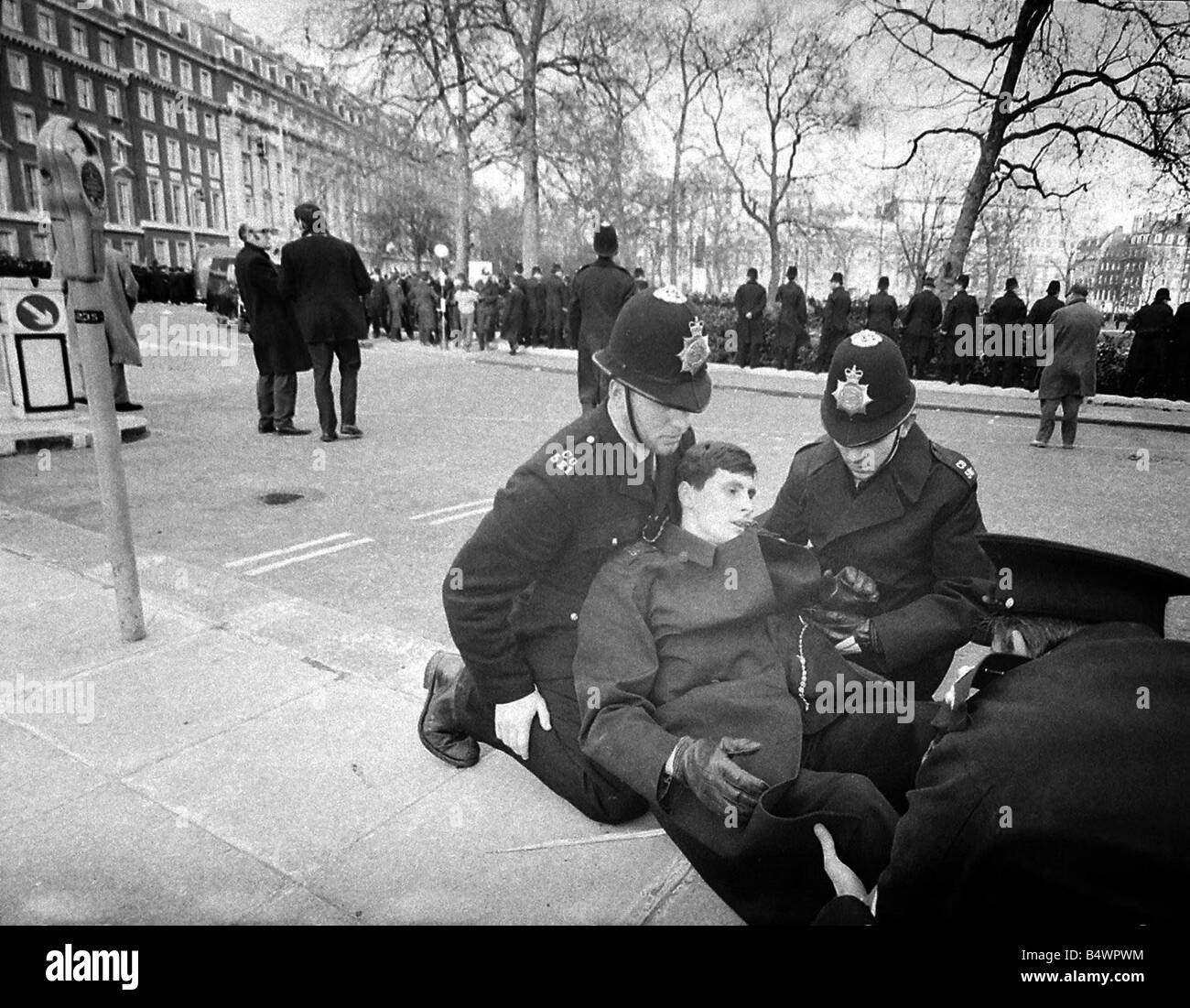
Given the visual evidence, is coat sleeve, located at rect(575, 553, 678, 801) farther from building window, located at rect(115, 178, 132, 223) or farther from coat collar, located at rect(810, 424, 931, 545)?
building window, located at rect(115, 178, 132, 223)

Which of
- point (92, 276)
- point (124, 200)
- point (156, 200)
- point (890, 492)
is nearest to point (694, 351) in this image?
point (890, 492)

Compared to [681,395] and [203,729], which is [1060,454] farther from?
[203,729]

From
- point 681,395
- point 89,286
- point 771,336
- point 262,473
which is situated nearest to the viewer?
point 681,395

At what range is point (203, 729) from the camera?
8.73 feet

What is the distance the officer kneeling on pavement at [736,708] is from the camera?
1.72 metres

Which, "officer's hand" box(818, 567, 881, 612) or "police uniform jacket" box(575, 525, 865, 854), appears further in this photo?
"officer's hand" box(818, 567, 881, 612)

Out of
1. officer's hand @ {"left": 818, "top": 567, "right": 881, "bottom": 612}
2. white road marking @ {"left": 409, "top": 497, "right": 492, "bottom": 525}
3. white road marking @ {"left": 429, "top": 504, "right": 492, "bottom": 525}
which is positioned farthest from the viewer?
white road marking @ {"left": 409, "top": 497, "right": 492, "bottom": 525}

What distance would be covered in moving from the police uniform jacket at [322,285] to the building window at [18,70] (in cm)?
975

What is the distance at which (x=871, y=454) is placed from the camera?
234 cm

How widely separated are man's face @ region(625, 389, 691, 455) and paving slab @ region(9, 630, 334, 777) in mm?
1688

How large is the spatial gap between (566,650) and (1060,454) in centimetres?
847

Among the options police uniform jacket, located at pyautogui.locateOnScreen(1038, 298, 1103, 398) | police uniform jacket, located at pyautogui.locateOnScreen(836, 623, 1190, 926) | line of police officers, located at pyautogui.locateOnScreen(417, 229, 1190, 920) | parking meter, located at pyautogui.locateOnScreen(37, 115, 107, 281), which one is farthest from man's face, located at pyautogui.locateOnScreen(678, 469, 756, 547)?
police uniform jacket, located at pyautogui.locateOnScreen(1038, 298, 1103, 398)

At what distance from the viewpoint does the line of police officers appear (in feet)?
3.58
